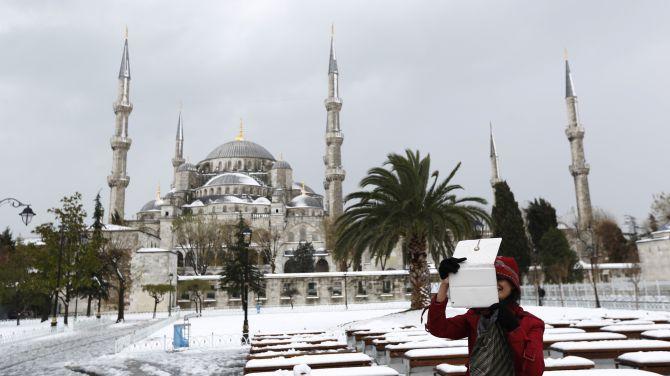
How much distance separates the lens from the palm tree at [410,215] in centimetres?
1711

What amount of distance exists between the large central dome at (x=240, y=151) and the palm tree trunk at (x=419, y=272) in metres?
59.3

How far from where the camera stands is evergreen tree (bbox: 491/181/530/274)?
30031 mm

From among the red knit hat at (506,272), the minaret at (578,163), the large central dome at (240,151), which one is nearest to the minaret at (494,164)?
the minaret at (578,163)

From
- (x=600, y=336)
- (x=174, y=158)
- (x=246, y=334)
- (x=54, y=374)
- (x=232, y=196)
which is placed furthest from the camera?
(x=174, y=158)

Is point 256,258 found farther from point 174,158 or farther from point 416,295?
point 416,295

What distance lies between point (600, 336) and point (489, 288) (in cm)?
654

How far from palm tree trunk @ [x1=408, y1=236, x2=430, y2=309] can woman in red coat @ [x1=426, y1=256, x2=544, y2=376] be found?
49.6 feet

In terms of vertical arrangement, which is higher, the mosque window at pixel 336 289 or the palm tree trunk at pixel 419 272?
the palm tree trunk at pixel 419 272

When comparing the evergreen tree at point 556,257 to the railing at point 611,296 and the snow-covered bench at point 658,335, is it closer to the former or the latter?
the railing at point 611,296

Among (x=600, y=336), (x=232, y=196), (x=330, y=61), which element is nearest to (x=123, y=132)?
(x=232, y=196)

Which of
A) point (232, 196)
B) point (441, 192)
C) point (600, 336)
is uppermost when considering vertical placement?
point (232, 196)

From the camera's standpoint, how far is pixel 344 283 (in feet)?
108

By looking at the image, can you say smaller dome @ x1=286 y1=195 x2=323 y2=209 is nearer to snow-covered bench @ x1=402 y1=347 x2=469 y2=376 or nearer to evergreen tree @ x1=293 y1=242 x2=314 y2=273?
evergreen tree @ x1=293 y1=242 x2=314 y2=273

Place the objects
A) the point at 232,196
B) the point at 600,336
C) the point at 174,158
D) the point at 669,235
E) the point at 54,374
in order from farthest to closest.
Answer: the point at 174,158 → the point at 232,196 → the point at 669,235 → the point at 54,374 → the point at 600,336
